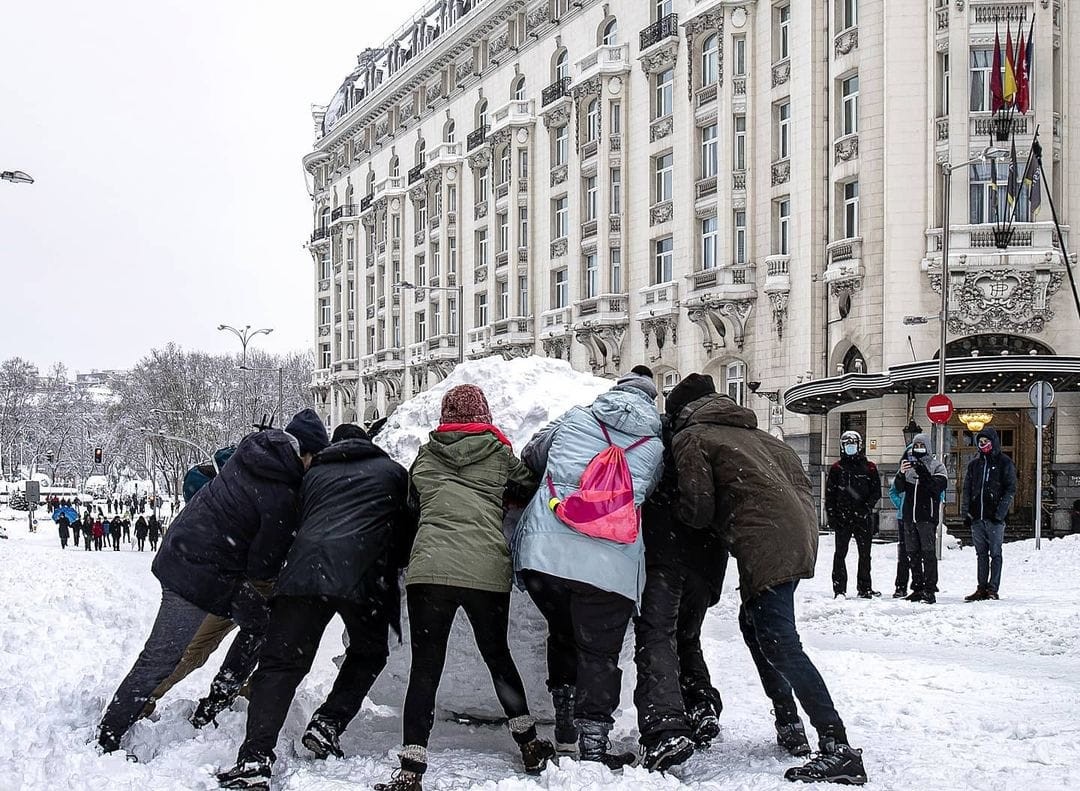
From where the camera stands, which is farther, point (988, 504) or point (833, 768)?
point (988, 504)

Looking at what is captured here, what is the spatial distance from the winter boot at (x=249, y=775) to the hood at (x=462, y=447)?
58.8 inches

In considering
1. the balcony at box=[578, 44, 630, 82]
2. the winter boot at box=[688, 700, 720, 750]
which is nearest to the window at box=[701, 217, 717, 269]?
the balcony at box=[578, 44, 630, 82]

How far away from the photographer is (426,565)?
5387mm

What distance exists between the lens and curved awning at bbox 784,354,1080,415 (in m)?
26.0

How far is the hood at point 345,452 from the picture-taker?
5742 millimetres

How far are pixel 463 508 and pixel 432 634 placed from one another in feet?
1.85

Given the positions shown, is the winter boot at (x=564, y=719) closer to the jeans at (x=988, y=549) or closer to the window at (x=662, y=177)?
the jeans at (x=988, y=549)

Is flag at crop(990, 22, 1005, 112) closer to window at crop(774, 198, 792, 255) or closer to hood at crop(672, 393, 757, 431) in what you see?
window at crop(774, 198, 792, 255)

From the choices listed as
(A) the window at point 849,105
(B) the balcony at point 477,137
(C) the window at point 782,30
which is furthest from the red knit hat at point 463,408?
(B) the balcony at point 477,137

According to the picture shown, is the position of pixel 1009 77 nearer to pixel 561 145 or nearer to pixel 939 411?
pixel 939 411

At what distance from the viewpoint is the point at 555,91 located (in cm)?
4325

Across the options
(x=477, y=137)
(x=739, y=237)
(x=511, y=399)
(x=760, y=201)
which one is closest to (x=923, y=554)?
(x=511, y=399)

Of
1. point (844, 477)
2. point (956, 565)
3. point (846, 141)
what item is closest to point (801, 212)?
point (846, 141)

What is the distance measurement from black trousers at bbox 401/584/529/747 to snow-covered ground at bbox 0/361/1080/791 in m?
0.31
